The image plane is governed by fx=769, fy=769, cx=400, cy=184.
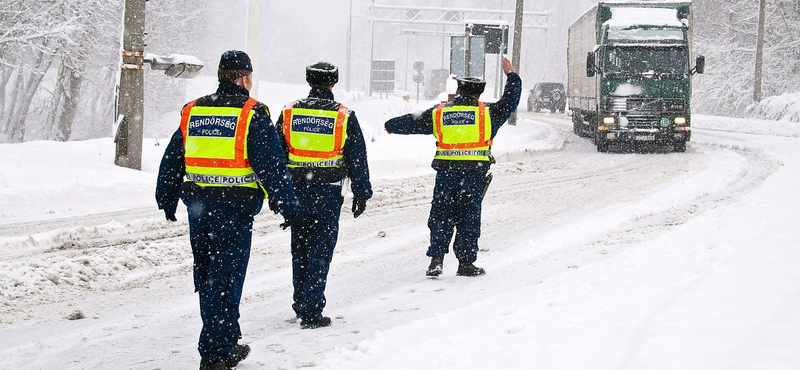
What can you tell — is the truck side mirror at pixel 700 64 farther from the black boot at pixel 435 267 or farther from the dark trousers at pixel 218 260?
the dark trousers at pixel 218 260

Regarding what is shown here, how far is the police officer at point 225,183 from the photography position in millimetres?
4227

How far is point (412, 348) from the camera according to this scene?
14.9 feet

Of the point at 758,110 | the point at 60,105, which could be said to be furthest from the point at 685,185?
the point at 60,105

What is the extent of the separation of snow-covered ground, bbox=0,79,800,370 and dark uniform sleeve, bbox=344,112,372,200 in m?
0.96

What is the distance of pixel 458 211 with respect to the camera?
6.78 metres

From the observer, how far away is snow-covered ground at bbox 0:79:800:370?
4.32m

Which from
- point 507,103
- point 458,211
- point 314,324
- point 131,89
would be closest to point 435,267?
point 458,211

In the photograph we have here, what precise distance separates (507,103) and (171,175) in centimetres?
313

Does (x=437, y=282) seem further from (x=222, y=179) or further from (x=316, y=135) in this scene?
(x=222, y=179)

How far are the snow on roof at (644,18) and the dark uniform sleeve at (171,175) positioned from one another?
16.3 metres

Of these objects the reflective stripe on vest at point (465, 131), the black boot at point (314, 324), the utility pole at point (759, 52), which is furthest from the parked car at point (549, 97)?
the black boot at point (314, 324)

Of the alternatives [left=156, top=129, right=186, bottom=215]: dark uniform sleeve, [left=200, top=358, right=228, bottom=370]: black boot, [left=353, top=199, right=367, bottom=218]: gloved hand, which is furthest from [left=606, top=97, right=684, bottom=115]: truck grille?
[left=200, top=358, right=228, bottom=370]: black boot

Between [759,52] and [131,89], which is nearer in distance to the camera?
[131,89]

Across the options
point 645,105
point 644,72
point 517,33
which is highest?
point 517,33
